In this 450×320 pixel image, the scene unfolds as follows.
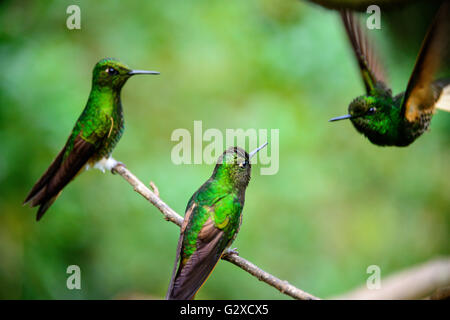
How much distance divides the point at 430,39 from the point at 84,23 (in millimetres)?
2533

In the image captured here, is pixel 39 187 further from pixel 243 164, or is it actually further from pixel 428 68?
pixel 428 68

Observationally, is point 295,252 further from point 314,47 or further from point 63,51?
point 63,51

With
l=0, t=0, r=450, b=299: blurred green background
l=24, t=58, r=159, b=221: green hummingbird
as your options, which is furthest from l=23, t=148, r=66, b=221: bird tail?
l=0, t=0, r=450, b=299: blurred green background

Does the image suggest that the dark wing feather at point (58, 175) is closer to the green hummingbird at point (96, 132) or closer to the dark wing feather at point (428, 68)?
the green hummingbird at point (96, 132)

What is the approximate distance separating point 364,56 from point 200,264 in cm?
66

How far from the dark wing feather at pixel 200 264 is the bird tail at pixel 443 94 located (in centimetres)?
56

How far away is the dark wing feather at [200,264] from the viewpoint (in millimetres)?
723

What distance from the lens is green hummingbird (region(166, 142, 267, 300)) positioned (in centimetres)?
79

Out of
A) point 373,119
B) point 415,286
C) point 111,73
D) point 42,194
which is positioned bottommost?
point 415,286

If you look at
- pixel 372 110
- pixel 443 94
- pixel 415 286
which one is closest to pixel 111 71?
pixel 372 110

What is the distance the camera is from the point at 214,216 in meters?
0.85

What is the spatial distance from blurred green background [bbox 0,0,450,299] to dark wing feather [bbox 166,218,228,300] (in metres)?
1.14

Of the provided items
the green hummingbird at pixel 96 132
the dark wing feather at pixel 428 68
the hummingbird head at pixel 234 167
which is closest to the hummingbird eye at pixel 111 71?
the green hummingbird at pixel 96 132

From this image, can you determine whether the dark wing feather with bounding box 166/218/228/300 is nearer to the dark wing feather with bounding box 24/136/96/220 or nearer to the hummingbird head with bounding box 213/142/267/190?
the hummingbird head with bounding box 213/142/267/190
